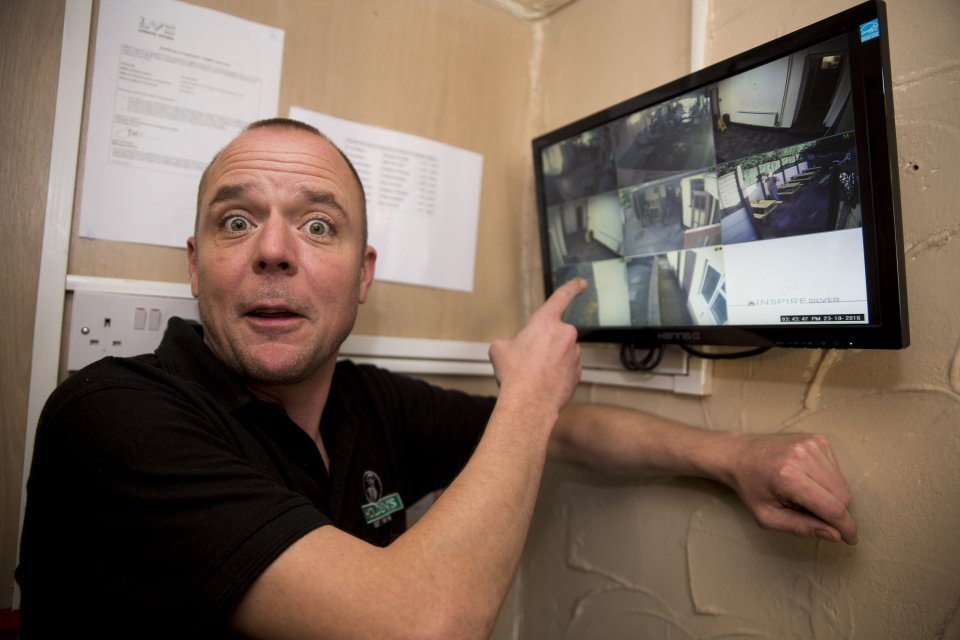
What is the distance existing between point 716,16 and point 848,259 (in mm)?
601

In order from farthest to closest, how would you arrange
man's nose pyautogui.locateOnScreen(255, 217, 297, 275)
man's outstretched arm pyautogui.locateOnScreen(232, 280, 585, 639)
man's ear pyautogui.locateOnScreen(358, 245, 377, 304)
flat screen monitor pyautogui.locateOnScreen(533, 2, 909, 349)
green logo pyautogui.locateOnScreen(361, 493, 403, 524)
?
man's ear pyautogui.locateOnScreen(358, 245, 377, 304) < green logo pyautogui.locateOnScreen(361, 493, 403, 524) < man's nose pyautogui.locateOnScreen(255, 217, 297, 275) < flat screen monitor pyautogui.locateOnScreen(533, 2, 909, 349) < man's outstretched arm pyautogui.locateOnScreen(232, 280, 585, 639)

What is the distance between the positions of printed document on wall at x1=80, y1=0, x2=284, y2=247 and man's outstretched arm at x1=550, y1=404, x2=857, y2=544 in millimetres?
929

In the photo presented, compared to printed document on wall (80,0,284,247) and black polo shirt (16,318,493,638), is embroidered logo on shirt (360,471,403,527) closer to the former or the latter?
black polo shirt (16,318,493,638)

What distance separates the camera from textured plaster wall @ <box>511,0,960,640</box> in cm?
79

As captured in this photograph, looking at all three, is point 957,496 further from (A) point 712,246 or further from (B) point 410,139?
(B) point 410,139

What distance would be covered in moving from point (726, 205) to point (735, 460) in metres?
0.43

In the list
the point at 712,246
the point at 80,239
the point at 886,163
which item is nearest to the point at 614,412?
the point at 712,246

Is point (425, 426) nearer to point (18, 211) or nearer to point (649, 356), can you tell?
point (649, 356)

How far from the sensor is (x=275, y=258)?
35.3 inches

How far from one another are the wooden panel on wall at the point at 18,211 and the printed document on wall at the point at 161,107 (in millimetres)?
79

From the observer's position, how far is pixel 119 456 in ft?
2.13

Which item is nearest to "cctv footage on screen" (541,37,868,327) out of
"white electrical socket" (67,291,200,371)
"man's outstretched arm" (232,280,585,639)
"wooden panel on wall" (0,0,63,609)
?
"man's outstretched arm" (232,280,585,639)

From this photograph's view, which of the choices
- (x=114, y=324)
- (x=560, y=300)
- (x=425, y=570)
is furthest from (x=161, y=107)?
(x=425, y=570)

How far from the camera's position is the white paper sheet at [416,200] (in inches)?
52.1
